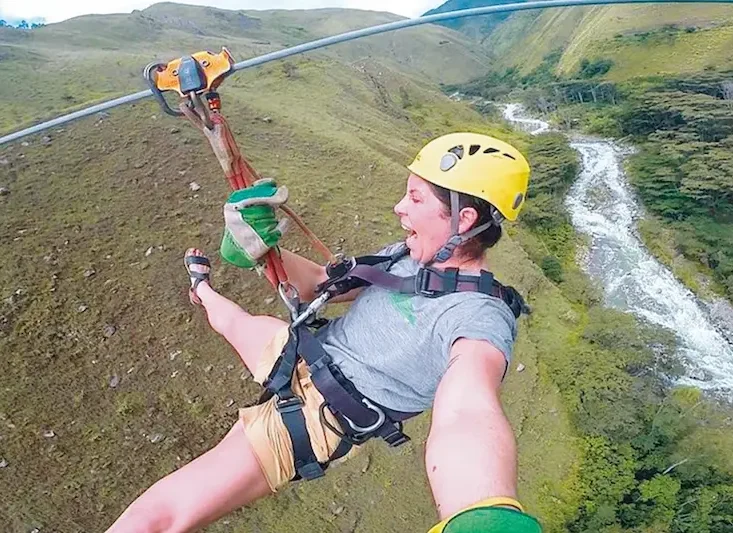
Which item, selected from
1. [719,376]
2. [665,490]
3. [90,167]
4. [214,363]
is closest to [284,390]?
[214,363]

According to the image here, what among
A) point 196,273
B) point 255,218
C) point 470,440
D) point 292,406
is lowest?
point 292,406

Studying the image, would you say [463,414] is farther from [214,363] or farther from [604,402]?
[604,402]

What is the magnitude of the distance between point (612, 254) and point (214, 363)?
772 inches

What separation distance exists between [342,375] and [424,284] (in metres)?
0.59

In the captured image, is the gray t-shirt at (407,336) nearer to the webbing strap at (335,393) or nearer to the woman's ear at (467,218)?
the webbing strap at (335,393)

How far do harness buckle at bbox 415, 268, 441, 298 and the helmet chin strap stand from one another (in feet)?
0.38

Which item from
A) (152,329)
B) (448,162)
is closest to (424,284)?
(448,162)

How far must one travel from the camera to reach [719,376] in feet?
59.8

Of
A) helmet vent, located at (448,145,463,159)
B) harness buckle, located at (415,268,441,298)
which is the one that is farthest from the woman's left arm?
helmet vent, located at (448,145,463,159)

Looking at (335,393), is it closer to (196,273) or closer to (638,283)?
(196,273)

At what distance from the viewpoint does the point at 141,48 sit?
55781mm

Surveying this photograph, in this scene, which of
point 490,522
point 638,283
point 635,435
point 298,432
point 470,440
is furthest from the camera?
point 638,283

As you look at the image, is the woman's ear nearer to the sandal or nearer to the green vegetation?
the sandal

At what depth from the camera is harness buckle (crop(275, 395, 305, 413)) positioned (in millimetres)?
3061
